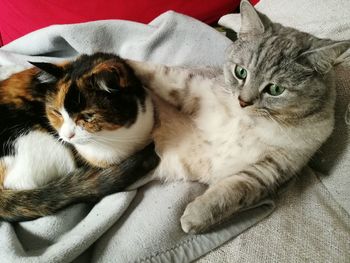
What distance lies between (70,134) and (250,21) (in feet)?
2.02

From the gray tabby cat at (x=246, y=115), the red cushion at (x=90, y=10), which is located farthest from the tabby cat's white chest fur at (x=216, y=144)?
the red cushion at (x=90, y=10)

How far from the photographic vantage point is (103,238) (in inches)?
35.5

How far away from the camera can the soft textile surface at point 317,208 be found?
2.84ft

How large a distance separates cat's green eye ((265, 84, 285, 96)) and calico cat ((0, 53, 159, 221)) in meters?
0.38

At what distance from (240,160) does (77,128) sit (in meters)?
0.49

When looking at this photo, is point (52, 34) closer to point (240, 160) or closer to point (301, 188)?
point (240, 160)

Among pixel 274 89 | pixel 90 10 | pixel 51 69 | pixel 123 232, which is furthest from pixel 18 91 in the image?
pixel 274 89

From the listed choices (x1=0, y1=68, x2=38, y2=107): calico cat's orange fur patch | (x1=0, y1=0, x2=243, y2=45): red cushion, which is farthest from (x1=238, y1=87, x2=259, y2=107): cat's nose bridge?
(x1=0, y1=0, x2=243, y2=45): red cushion

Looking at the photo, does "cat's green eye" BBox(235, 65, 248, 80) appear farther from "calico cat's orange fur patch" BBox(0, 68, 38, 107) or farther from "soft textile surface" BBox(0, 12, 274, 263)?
"calico cat's orange fur patch" BBox(0, 68, 38, 107)

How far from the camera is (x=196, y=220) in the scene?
857 mm

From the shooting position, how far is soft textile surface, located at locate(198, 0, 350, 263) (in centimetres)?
87

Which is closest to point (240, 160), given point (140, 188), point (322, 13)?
point (140, 188)

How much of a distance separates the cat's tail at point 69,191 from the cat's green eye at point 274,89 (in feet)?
1.38

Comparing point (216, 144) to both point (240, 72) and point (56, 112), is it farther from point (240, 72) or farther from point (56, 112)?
point (56, 112)
